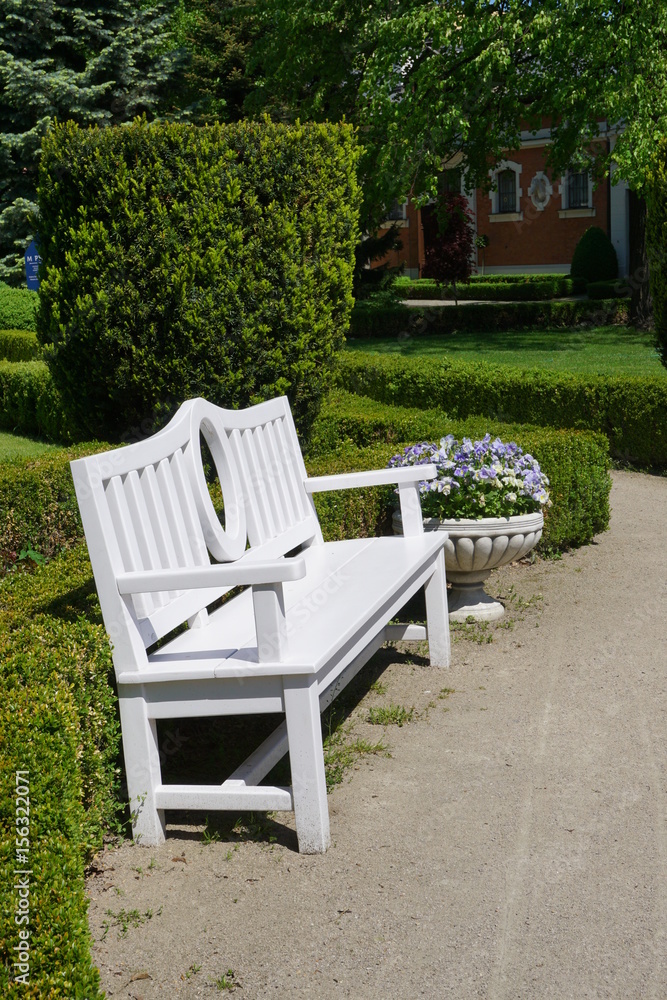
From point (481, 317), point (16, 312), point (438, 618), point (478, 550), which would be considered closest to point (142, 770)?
point (438, 618)

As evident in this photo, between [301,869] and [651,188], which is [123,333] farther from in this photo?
[651,188]

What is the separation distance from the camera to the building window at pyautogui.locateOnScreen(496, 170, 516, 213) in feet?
108

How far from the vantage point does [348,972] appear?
2479 millimetres

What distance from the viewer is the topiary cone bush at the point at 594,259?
28984 millimetres

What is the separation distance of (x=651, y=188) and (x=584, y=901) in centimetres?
852

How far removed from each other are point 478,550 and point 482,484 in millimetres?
364

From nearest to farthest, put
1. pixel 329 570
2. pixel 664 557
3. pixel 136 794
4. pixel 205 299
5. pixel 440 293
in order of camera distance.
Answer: pixel 136 794 → pixel 329 570 → pixel 205 299 → pixel 664 557 → pixel 440 293

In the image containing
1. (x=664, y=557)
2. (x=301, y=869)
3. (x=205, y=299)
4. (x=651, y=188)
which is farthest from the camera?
(x=651, y=188)

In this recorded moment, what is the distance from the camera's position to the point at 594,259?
95.1ft

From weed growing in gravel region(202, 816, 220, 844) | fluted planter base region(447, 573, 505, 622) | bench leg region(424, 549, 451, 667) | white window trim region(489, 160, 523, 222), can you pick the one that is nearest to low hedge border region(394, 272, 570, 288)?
white window trim region(489, 160, 523, 222)

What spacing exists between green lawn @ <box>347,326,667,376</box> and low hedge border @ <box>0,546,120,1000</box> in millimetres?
11888

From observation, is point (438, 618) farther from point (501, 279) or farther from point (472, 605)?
point (501, 279)

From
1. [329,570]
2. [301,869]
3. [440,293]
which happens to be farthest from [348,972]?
[440,293]

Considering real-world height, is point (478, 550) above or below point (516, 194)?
below
